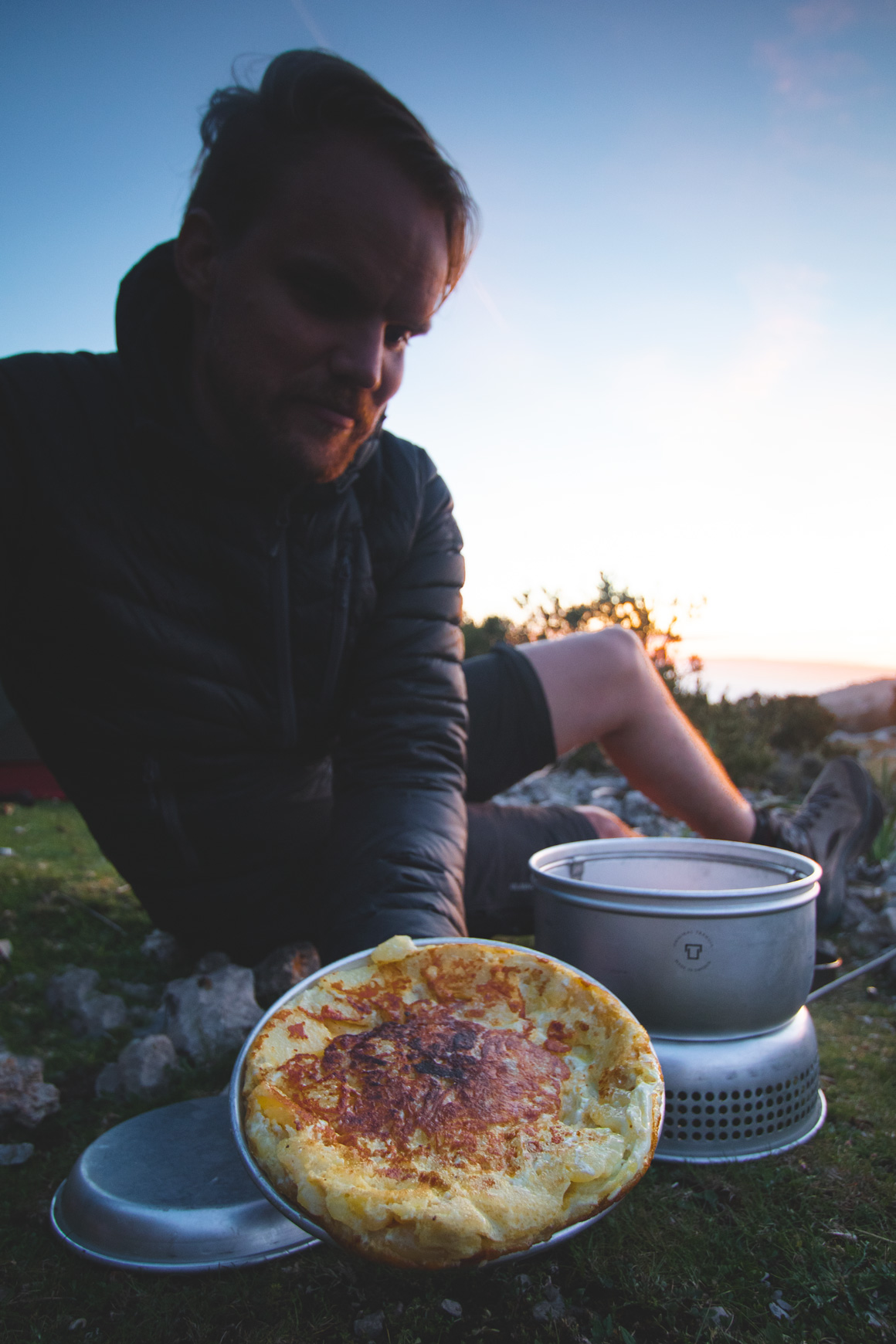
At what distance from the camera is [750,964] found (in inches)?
57.9

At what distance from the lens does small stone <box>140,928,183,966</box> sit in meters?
2.54

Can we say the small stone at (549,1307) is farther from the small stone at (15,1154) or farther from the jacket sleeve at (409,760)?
the small stone at (15,1154)

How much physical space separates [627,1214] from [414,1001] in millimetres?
500

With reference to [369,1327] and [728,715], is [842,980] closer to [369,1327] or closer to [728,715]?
[369,1327]

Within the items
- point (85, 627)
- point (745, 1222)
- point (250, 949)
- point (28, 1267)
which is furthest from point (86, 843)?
point (745, 1222)

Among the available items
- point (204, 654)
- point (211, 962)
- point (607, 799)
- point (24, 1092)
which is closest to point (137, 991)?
point (211, 962)

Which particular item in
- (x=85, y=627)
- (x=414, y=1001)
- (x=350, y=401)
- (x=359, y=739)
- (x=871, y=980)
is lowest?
(x=871, y=980)

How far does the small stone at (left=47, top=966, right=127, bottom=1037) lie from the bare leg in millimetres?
1631

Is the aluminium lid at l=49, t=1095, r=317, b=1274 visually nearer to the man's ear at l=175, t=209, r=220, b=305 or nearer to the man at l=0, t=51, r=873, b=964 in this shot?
the man at l=0, t=51, r=873, b=964

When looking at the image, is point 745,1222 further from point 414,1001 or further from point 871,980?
point 871,980

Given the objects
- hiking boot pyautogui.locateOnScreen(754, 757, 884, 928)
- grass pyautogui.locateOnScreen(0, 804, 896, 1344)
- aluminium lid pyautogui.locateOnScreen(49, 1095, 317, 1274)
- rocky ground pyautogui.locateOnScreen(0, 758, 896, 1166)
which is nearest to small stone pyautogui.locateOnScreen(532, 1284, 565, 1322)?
grass pyautogui.locateOnScreen(0, 804, 896, 1344)

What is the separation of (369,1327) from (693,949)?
814mm

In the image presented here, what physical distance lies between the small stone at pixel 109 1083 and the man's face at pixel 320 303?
5.09ft

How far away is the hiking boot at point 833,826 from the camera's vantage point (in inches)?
111
